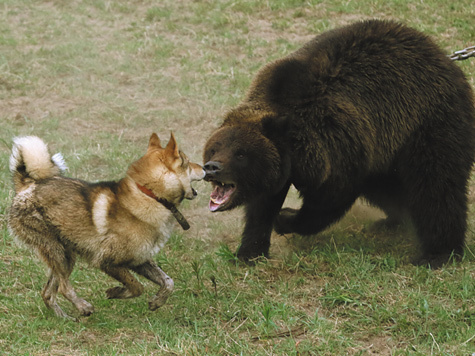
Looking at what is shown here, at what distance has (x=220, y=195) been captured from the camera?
5617 millimetres

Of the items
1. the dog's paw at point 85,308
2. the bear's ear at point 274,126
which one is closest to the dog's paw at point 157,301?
the dog's paw at point 85,308

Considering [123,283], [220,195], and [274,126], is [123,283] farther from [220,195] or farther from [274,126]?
[274,126]

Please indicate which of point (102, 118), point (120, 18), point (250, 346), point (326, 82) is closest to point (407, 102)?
point (326, 82)

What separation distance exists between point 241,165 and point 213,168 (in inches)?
9.2

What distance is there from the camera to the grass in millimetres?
4531

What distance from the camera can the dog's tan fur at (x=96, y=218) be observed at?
15.6ft

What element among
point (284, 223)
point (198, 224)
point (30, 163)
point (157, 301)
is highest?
point (30, 163)

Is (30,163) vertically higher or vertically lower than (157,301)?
higher

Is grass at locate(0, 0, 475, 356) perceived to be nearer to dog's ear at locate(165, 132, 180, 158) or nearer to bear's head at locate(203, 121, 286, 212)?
bear's head at locate(203, 121, 286, 212)

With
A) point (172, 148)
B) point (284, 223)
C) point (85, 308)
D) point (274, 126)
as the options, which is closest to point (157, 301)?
point (85, 308)

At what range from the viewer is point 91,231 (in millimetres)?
4754

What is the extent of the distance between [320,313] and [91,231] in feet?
5.58

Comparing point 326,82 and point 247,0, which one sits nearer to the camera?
point 326,82

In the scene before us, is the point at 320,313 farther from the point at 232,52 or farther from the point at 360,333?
the point at 232,52
